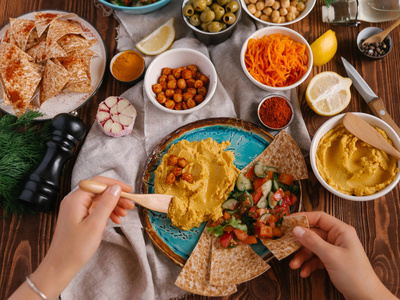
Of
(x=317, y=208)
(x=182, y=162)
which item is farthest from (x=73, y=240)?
(x=317, y=208)

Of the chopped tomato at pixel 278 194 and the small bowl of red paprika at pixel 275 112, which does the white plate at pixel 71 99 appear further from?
the chopped tomato at pixel 278 194

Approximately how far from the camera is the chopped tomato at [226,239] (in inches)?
85.3

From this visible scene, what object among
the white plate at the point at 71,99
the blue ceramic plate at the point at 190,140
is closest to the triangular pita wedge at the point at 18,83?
the white plate at the point at 71,99

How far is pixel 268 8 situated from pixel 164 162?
4.44 feet

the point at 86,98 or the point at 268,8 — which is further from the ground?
the point at 268,8

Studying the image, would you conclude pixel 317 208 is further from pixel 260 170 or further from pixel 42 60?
pixel 42 60

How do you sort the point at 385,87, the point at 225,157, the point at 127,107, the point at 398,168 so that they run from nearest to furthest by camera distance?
the point at 398,168
the point at 225,157
the point at 127,107
the point at 385,87

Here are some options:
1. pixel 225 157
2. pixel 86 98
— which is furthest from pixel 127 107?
pixel 225 157

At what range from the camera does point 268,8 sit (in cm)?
256

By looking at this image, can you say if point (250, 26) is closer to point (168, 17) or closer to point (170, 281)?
point (168, 17)

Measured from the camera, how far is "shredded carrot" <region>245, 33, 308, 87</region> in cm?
244

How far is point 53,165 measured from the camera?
2.33m

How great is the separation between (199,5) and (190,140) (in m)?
0.94

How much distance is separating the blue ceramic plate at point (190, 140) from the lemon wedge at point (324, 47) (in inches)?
27.3
